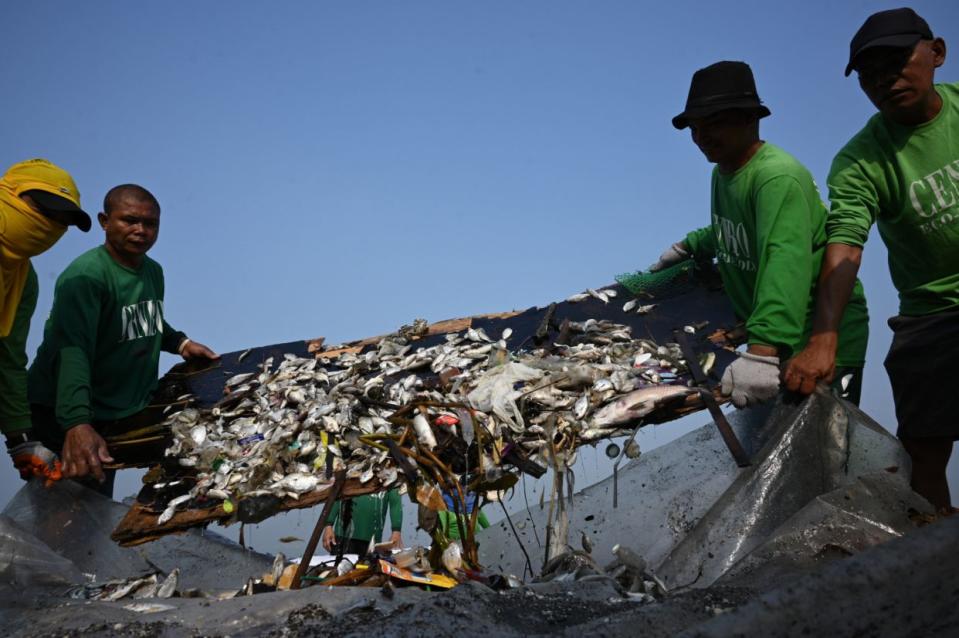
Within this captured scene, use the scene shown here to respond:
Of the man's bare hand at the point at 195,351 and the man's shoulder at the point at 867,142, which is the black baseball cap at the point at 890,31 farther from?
the man's bare hand at the point at 195,351

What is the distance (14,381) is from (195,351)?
1261mm

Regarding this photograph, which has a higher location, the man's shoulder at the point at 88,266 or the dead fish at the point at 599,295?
the man's shoulder at the point at 88,266

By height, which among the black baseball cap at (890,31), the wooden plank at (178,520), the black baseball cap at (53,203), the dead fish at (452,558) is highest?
the black baseball cap at (53,203)

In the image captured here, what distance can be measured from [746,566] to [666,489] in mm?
1137

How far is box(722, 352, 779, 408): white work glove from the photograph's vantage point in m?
3.03

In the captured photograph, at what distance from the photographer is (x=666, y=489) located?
3.48 m

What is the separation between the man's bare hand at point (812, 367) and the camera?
2.99 m

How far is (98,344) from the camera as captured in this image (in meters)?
4.37

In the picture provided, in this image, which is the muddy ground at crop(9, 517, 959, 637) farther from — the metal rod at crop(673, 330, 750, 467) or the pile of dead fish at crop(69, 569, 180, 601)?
the metal rod at crop(673, 330, 750, 467)

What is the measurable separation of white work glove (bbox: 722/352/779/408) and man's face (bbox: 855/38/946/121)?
1.14 meters

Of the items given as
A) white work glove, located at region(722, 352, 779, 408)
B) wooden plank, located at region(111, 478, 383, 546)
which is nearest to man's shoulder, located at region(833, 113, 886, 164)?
white work glove, located at region(722, 352, 779, 408)

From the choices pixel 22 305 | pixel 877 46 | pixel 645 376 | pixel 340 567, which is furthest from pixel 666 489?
pixel 22 305

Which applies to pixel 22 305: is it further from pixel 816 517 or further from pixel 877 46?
pixel 877 46

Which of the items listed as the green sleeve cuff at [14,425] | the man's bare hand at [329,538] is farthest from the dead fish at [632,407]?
the man's bare hand at [329,538]
